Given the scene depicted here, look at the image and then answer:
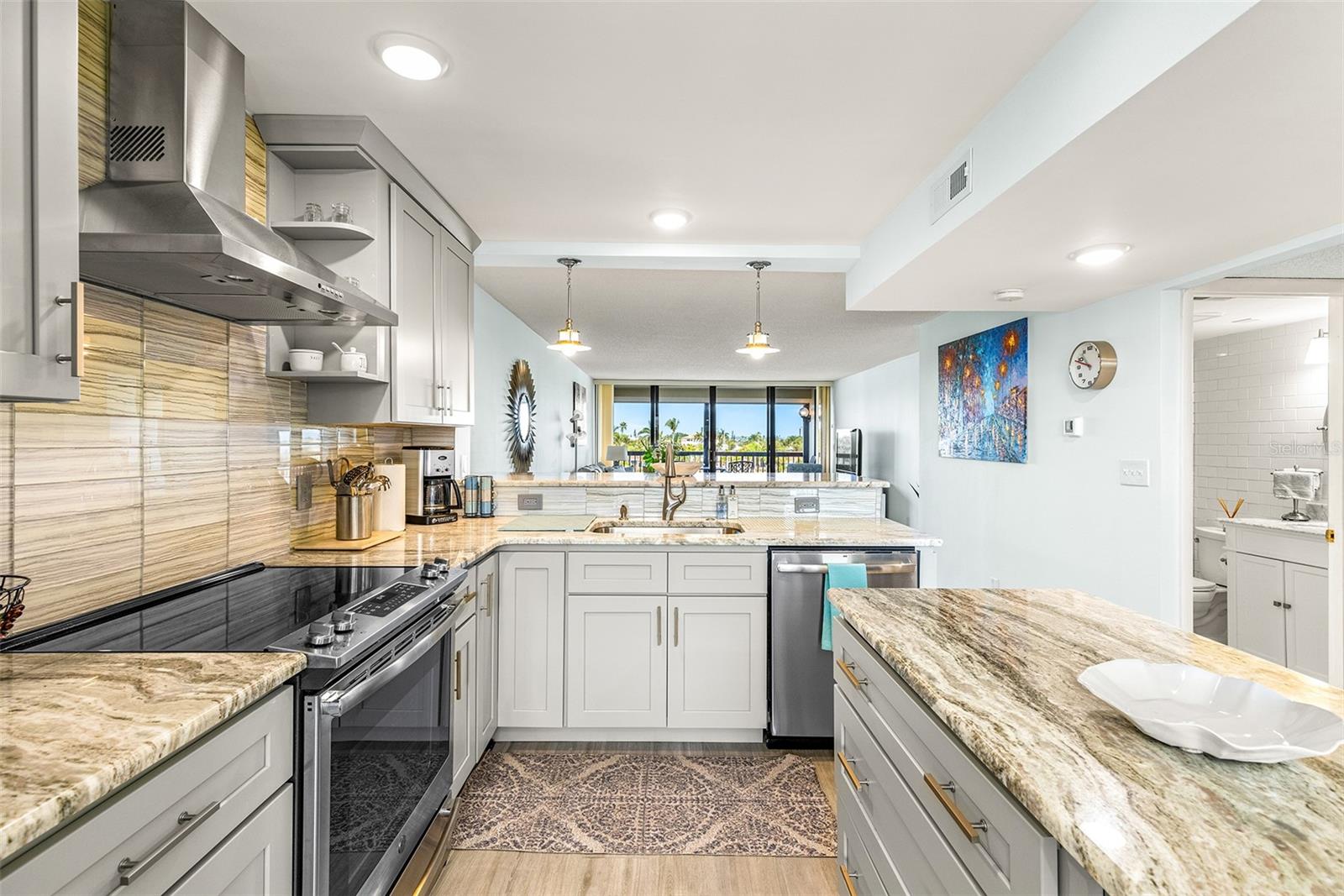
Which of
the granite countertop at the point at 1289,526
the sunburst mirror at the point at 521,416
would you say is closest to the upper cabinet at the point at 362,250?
the sunburst mirror at the point at 521,416

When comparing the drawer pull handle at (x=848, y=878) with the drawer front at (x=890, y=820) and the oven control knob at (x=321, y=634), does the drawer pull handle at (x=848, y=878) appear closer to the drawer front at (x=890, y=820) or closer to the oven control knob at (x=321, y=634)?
the drawer front at (x=890, y=820)

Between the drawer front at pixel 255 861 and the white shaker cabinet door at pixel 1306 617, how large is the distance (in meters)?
4.54

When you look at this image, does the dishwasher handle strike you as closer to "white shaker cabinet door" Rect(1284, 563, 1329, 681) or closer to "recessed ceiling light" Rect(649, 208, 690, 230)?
"recessed ceiling light" Rect(649, 208, 690, 230)

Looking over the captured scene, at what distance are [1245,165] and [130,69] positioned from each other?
2865mm

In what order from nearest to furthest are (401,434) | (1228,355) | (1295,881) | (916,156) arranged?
(1295,881), (916,156), (401,434), (1228,355)

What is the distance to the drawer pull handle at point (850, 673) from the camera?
4.94 ft

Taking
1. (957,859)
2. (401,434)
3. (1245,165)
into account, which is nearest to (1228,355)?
(1245,165)

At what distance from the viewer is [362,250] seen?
7.35ft

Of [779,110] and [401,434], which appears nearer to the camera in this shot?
[779,110]

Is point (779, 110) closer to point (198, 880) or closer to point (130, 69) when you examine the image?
point (130, 69)

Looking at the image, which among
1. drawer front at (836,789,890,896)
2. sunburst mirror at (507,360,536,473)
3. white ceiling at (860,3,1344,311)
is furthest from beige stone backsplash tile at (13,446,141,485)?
sunburst mirror at (507,360,536,473)

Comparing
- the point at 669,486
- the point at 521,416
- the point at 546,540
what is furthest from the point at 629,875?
the point at 521,416

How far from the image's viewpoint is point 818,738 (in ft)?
8.86

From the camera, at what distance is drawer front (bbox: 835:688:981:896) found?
1042mm
